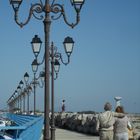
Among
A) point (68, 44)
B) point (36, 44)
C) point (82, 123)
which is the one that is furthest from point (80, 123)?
point (36, 44)

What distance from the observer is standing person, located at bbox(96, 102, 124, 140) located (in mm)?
14234

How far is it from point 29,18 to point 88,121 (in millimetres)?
19579

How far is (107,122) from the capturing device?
14305mm

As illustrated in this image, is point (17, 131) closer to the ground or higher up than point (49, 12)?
closer to the ground

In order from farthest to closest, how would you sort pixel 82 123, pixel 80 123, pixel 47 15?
pixel 80 123, pixel 82 123, pixel 47 15

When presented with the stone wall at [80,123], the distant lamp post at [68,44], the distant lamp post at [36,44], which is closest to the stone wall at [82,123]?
the stone wall at [80,123]

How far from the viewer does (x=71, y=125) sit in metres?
40.2

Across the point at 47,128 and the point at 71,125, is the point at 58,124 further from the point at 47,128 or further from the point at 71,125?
the point at 47,128

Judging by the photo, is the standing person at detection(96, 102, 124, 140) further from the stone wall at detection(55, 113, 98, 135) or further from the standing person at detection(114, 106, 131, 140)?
the stone wall at detection(55, 113, 98, 135)

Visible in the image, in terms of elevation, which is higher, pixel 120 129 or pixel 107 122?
pixel 107 122

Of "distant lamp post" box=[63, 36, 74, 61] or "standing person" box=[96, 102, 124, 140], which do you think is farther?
"distant lamp post" box=[63, 36, 74, 61]

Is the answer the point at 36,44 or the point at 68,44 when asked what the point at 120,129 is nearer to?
the point at 36,44

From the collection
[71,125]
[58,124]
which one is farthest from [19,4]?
[58,124]

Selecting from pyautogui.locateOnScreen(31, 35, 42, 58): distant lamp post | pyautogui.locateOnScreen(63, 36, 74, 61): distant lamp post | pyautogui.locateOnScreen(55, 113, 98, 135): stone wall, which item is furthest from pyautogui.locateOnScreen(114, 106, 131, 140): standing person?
pyautogui.locateOnScreen(55, 113, 98, 135): stone wall
